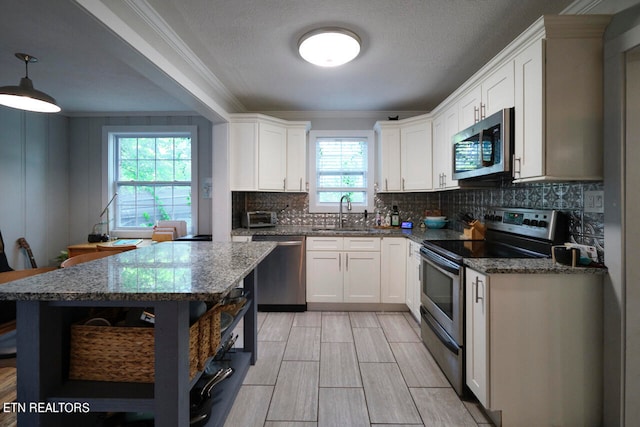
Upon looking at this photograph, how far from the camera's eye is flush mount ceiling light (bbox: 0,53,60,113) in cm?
219

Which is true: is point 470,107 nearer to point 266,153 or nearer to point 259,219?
point 266,153

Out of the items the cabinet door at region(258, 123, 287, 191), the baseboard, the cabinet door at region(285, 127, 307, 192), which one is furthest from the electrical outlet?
the cabinet door at region(258, 123, 287, 191)

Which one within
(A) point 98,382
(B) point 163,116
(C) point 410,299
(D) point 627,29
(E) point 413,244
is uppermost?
(B) point 163,116

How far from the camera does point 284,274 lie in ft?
10.5

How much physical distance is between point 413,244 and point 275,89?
2241 mm

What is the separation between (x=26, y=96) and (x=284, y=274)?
267cm

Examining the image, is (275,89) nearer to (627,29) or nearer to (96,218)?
(627,29)

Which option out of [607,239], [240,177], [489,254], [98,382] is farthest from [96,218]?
[607,239]

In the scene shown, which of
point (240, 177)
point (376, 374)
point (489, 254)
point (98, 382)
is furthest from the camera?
point (240, 177)

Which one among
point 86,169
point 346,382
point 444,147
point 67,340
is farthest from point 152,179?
point 444,147

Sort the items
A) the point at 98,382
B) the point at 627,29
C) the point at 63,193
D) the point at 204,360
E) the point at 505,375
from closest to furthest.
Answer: the point at 98,382
the point at 204,360
the point at 627,29
the point at 505,375
the point at 63,193

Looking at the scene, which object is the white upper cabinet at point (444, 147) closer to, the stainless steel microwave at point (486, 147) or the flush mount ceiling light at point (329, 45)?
the stainless steel microwave at point (486, 147)

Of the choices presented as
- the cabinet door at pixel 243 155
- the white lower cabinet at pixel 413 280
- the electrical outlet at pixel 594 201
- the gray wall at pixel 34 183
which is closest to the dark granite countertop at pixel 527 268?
the electrical outlet at pixel 594 201

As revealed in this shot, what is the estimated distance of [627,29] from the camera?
141 cm
